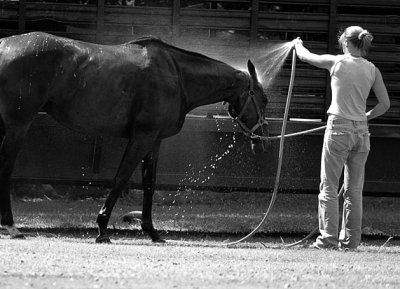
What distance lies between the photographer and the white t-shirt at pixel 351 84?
35.2 feet

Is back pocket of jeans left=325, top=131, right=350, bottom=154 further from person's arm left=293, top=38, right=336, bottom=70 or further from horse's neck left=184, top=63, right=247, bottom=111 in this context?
horse's neck left=184, top=63, right=247, bottom=111

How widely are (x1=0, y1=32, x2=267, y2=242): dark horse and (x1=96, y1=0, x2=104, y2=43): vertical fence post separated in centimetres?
227

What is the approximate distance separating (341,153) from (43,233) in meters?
3.87

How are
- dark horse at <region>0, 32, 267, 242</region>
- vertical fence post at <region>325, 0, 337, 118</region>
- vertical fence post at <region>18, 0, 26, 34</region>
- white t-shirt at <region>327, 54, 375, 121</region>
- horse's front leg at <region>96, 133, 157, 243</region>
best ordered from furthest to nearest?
vertical fence post at <region>325, 0, 337, 118</region>, vertical fence post at <region>18, 0, 26, 34</region>, horse's front leg at <region>96, 133, 157, 243</region>, dark horse at <region>0, 32, 267, 242</region>, white t-shirt at <region>327, 54, 375, 121</region>

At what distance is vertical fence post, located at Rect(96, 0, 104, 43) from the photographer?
1393 centimetres

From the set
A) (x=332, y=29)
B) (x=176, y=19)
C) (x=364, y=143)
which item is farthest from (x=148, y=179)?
(x=332, y=29)

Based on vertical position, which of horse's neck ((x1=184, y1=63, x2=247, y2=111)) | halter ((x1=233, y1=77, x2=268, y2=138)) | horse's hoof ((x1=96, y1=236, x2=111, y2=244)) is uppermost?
horse's neck ((x1=184, y1=63, x2=247, y2=111))

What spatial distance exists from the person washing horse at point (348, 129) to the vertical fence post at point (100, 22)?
3.79 meters

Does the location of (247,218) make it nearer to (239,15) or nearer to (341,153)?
(239,15)

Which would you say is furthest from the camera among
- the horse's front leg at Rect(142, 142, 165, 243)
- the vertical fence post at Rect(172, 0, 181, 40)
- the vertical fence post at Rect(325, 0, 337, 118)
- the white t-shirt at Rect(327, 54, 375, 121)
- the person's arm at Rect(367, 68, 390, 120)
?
the vertical fence post at Rect(325, 0, 337, 118)

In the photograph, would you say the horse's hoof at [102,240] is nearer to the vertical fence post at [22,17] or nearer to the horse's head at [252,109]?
the horse's head at [252,109]

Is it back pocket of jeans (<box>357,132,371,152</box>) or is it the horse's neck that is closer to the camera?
back pocket of jeans (<box>357,132,371,152</box>)

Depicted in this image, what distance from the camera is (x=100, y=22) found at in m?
13.9

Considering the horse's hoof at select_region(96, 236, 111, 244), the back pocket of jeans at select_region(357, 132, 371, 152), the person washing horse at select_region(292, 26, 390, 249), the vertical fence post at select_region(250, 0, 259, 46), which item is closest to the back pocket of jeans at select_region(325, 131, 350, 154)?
the person washing horse at select_region(292, 26, 390, 249)
